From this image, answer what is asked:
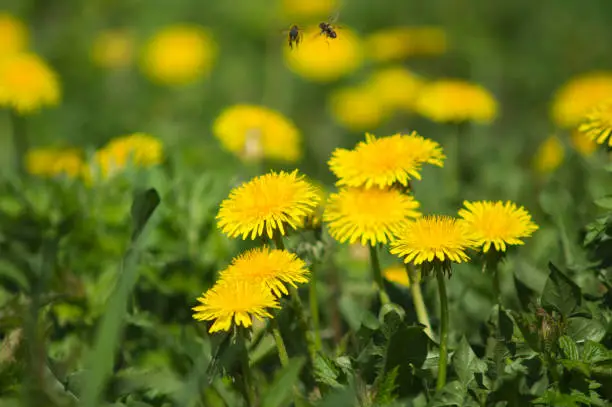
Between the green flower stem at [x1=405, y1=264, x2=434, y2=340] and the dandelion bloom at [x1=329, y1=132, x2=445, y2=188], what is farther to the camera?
the green flower stem at [x1=405, y1=264, x2=434, y2=340]

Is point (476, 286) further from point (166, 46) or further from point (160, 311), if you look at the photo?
point (166, 46)

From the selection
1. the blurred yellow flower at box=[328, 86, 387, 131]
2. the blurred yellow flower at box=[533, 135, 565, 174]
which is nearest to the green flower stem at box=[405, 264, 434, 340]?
the blurred yellow flower at box=[533, 135, 565, 174]

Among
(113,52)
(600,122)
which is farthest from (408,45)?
(600,122)

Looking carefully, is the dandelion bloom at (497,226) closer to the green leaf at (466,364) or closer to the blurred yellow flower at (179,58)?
the green leaf at (466,364)

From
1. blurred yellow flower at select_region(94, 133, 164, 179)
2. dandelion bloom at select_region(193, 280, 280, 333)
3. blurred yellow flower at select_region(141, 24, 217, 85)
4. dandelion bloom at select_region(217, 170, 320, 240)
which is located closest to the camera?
dandelion bloom at select_region(193, 280, 280, 333)

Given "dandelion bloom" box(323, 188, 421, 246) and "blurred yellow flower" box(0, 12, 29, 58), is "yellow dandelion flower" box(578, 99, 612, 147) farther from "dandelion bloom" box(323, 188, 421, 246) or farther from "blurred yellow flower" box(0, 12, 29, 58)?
"blurred yellow flower" box(0, 12, 29, 58)

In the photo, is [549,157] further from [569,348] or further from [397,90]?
[569,348]

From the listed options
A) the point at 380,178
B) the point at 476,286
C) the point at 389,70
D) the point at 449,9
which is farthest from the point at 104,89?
the point at 380,178

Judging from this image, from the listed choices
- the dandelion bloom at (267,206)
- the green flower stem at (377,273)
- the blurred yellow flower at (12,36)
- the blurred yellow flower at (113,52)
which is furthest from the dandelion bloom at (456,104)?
the blurred yellow flower at (12,36)
